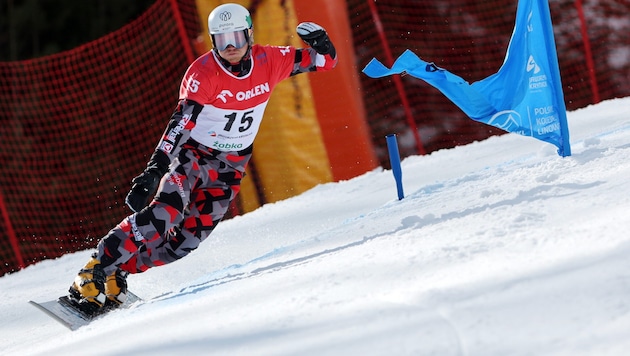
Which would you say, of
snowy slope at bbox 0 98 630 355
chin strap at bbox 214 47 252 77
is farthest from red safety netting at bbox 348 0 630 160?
snowy slope at bbox 0 98 630 355

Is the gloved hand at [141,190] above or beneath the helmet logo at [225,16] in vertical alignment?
beneath

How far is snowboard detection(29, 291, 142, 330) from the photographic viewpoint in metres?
4.57

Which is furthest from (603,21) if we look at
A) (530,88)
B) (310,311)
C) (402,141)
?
(310,311)

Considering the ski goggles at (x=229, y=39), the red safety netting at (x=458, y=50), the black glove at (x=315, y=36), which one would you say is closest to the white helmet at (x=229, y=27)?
the ski goggles at (x=229, y=39)

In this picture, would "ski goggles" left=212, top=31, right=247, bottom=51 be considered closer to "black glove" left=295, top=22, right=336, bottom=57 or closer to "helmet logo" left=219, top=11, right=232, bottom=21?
"helmet logo" left=219, top=11, right=232, bottom=21

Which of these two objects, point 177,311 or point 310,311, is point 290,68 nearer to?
point 177,311

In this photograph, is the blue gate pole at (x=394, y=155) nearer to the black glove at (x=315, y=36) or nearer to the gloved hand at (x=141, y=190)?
the black glove at (x=315, y=36)

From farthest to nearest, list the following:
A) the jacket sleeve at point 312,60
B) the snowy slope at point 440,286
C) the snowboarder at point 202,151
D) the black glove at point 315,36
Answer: the jacket sleeve at point 312,60 → the black glove at point 315,36 → the snowboarder at point 202,151 → the snowy slope at point 440,286

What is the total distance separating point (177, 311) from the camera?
12.5 ft

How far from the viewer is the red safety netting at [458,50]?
31.1 feet

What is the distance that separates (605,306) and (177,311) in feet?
6.25

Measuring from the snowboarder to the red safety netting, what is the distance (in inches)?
132

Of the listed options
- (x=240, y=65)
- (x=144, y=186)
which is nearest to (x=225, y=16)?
(x=240, y=65)

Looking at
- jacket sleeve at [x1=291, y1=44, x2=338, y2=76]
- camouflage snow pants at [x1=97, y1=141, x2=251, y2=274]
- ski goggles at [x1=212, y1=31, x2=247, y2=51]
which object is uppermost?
ski goggles at [x1=212, y1=31, x2=247, y2=51]
